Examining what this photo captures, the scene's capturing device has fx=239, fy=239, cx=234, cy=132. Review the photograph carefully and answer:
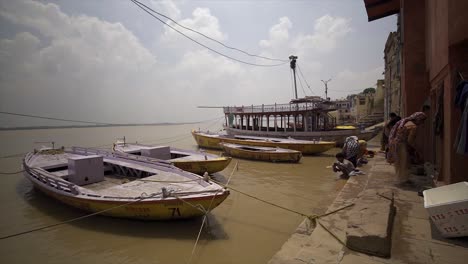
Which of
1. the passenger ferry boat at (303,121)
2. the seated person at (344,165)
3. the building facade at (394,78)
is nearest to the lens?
the seated person at (344,165)

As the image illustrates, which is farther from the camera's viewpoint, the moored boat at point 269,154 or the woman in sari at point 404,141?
the moored boat at point 269,154

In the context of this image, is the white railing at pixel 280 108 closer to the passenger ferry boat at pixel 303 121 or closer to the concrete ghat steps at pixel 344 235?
the passenger ferry boat at pixel 303 121

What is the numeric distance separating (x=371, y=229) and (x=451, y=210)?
3.24ft

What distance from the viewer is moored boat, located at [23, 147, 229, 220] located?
585 centimetres

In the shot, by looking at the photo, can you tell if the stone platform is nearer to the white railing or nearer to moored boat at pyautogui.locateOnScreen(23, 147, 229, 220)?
moored boat at pyautogui.locateOnScreen(23, 147, 229, 220)

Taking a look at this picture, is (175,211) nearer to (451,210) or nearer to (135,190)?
(135,190)

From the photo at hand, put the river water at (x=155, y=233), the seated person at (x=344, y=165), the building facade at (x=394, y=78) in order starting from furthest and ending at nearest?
the building facade at (x=394, y=78) < the seated person at (x=344, y=165) < the river water at (x=155, y=233)

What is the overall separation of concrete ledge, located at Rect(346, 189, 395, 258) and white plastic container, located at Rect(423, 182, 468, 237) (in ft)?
1.96

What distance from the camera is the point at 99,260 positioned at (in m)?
5.04

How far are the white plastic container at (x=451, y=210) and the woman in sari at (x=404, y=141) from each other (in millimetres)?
2476

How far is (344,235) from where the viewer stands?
4.04 meters

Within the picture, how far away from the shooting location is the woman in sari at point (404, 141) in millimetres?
5603

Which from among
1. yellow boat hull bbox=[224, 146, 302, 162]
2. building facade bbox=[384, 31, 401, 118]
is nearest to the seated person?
yellow boat hull bbox=[224, 146, 302, 162]

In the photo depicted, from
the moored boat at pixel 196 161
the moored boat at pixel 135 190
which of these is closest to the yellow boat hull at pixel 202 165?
the moored boat at pixel 196 161
